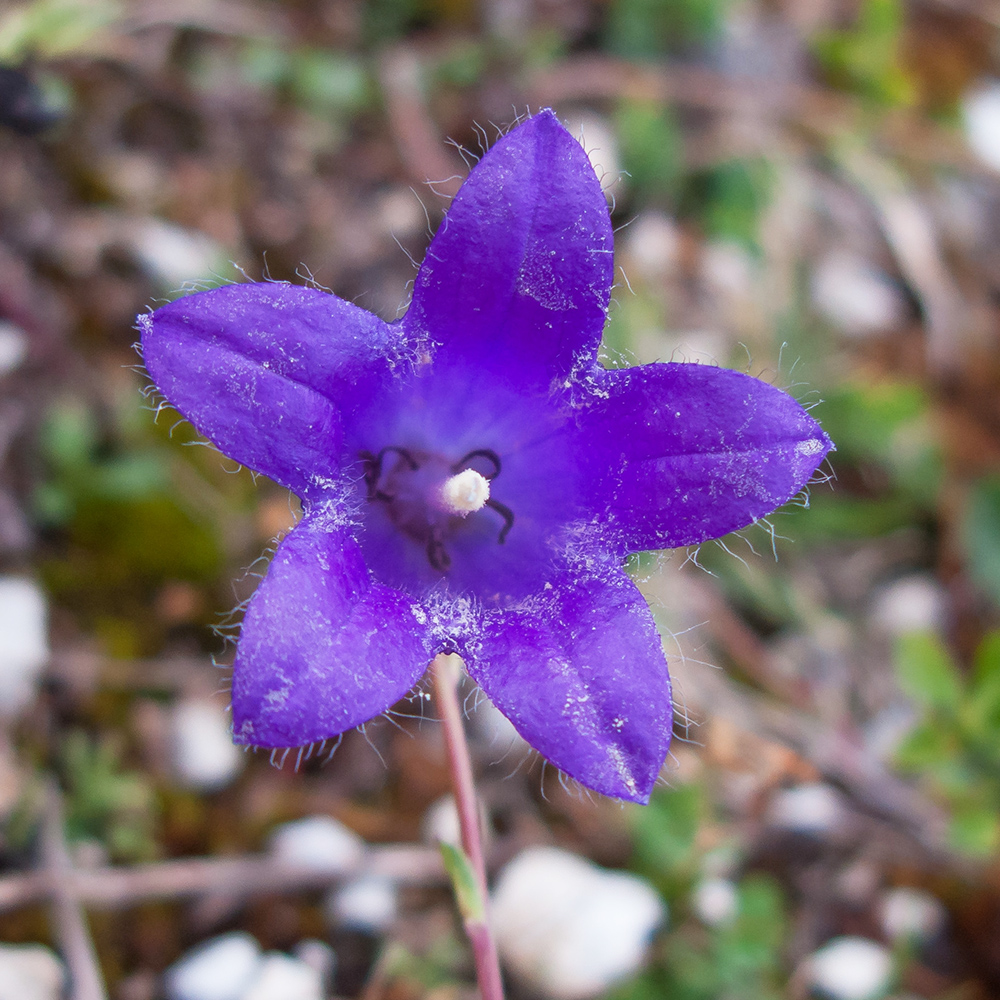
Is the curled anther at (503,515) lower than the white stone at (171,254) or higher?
lower

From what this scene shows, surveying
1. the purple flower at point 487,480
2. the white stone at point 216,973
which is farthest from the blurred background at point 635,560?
the purple flower at point 487,480

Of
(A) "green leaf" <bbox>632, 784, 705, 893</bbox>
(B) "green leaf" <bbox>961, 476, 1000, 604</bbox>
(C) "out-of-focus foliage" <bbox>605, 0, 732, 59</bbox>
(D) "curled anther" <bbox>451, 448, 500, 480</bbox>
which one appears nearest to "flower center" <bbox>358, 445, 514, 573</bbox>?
(D) "curled anther" <bbox>451, 448, 500, 480</bbox>

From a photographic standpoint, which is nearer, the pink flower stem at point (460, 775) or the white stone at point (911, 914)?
the pink flower stem at point (460, 775)

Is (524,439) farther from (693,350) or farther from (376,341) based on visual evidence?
(693,350)

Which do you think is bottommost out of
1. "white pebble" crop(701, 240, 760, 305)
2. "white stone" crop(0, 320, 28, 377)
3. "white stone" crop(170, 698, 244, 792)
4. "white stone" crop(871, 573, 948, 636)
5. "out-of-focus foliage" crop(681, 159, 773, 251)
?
"white stone" crop(170, 698, 244, 792)

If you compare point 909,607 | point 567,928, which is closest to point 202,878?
point 567,928

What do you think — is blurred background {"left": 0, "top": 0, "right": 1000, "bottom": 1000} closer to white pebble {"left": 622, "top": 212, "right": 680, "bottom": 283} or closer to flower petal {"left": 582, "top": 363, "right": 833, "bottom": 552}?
white pebble {"left": 622, "top": 212, "right": 680, "bottom": 283}

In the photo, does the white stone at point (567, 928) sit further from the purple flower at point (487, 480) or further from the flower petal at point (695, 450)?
the flower petal at point (695, 450)
